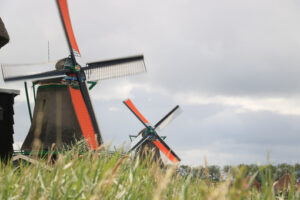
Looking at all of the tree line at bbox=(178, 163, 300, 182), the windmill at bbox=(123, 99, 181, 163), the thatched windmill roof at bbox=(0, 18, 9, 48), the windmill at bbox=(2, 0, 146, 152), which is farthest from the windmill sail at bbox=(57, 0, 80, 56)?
the tree line at bbox=(178, 163, 300, 182)

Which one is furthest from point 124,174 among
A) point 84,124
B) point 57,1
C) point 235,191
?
point 57,1

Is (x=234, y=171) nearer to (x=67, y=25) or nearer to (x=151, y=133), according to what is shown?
(x=67, y=25)

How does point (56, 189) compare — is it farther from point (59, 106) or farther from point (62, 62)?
point (62, 62)

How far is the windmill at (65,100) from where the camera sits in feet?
59.0

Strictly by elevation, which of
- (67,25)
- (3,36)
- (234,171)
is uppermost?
(67,25)

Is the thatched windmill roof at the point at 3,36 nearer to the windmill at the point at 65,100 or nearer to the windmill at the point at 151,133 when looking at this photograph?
the windmill at the point at 65,100

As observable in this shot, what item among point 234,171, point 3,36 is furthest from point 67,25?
point 234,171

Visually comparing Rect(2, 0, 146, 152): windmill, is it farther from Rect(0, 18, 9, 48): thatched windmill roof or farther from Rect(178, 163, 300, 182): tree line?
Rect(178, 163, 300, 182): tree line

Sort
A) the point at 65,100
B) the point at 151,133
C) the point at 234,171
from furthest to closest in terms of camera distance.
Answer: the point at 151,133 → the point at 65,100 → the point at 234,171

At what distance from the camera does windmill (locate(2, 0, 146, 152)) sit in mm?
17969

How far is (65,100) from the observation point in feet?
61.7

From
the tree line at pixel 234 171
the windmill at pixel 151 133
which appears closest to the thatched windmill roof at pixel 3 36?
the tree line at pixel 234 171

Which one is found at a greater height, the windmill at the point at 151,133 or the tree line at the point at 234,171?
the windmill at the point at 151,133

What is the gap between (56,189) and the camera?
2.82m
